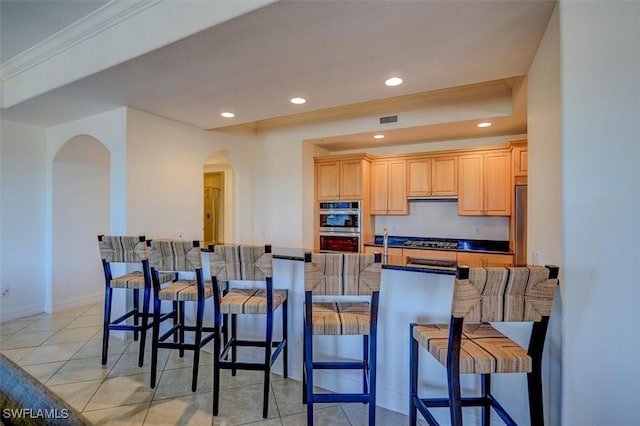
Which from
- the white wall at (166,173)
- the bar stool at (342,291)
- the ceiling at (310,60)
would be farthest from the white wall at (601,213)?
the white wall at (166,173)

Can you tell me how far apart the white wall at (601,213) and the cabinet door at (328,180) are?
351 cm

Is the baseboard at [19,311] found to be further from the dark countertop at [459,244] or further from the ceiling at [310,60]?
the dark countertop at [459,244]

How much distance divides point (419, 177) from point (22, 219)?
5.37 metres

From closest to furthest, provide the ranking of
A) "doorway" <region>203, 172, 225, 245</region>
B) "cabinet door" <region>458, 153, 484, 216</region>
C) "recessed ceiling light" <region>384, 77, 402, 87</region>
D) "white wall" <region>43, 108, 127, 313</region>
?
"recessed ceiling light" <region>384, 77, 402, 87</region> < "white wall" <region>43, 108, 127, 313</region> < "cabinet door" <region>458, 153, 484, 216</region> < "doorway" <region>203, 172, 225, 245</region>

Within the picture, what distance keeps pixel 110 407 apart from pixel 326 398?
1.54 meters

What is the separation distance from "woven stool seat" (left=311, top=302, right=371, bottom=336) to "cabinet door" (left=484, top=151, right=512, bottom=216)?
315 centimetres

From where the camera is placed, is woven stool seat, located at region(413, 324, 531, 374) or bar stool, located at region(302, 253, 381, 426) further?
bar stool, located at region(302, 253, 381, 426)

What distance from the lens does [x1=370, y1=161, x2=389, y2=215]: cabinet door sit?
193 inches

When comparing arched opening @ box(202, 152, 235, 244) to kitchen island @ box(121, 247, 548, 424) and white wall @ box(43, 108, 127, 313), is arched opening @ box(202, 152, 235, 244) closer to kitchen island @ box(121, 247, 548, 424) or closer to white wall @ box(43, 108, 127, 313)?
white wall @ box(43, 108, 127, 313)

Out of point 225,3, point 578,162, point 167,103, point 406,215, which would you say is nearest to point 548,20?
point 578,162

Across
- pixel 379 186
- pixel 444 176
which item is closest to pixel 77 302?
pixel 379 186

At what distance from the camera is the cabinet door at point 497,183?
4094mm

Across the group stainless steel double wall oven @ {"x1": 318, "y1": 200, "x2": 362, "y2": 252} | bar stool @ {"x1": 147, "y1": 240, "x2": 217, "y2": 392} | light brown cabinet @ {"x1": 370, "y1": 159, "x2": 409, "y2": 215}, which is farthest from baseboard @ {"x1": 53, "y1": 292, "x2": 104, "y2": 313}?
light brown cabinet @ {"x1": 370, "y1": 159, "x2": 409, "y2": 215}

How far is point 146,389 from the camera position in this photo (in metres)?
2.31
